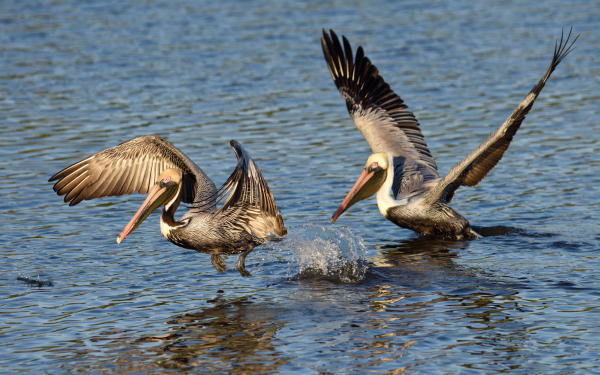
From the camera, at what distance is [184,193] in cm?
877

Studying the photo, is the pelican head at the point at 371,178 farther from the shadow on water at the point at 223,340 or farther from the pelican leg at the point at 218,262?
the shadow on water at the point at 223,340

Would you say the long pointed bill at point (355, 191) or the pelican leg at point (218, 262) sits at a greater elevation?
the long pointed bill at point (355, 191)

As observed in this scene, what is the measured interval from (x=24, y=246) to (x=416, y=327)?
12.6 ft

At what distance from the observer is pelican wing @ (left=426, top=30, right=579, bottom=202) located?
836 centimetres

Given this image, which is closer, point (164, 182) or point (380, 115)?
point (164, 182)

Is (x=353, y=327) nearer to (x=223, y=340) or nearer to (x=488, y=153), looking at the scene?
(x=223, y=340)

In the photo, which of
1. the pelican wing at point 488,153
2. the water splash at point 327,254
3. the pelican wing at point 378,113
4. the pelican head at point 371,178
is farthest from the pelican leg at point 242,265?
the pelican wing at point 378,113

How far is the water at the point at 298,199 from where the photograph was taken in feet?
21.5

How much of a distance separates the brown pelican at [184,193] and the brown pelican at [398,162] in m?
1.02

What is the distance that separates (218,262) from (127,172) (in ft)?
3.85

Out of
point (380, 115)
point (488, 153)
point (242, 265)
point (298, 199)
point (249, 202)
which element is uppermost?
point (380, 115)

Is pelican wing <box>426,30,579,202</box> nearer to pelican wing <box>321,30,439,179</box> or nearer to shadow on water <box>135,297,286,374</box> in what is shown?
pelican wing <box>321,30,439,179</box>

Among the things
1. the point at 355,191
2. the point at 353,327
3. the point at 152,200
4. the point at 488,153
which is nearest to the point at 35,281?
the point at 152,200

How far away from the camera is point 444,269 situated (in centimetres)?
822
